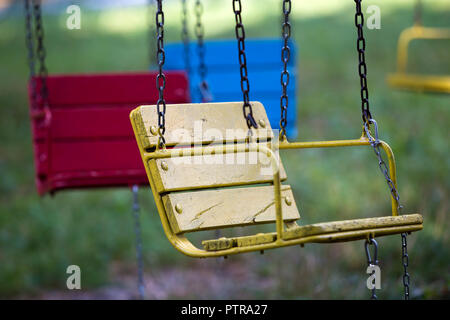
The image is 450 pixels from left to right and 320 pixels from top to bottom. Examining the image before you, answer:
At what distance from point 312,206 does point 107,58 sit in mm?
6040

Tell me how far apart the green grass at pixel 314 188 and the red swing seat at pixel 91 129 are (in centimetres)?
126

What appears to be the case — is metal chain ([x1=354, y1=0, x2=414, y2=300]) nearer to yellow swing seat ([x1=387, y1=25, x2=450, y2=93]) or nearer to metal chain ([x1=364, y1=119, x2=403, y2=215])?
metal chain ([x1=364, y1=119, x2=403, y2=215])

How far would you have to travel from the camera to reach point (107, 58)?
10.4 metres

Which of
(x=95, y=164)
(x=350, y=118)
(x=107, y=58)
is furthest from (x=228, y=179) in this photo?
(x=107, y=58)

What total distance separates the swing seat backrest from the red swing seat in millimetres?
1154

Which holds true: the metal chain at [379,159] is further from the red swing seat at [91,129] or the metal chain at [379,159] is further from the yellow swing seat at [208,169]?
the red swing seat at [91,129]

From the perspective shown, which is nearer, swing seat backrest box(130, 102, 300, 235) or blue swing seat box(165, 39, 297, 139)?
swing seat backrest box(130, 102, 300, 235)

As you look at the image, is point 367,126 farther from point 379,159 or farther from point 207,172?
point 207,172

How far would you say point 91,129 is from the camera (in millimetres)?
3783

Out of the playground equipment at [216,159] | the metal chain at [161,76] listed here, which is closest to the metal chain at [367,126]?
the playground equipment at [216,159]

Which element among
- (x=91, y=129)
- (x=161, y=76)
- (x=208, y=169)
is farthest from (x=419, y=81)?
(x=161, y=76)

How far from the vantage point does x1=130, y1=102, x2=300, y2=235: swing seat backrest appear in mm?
2502

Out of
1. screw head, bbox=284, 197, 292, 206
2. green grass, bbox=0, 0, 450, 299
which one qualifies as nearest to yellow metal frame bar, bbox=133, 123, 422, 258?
screw head, bbox=284, 197, 292, 206

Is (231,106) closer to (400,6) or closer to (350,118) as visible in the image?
(350,118)
